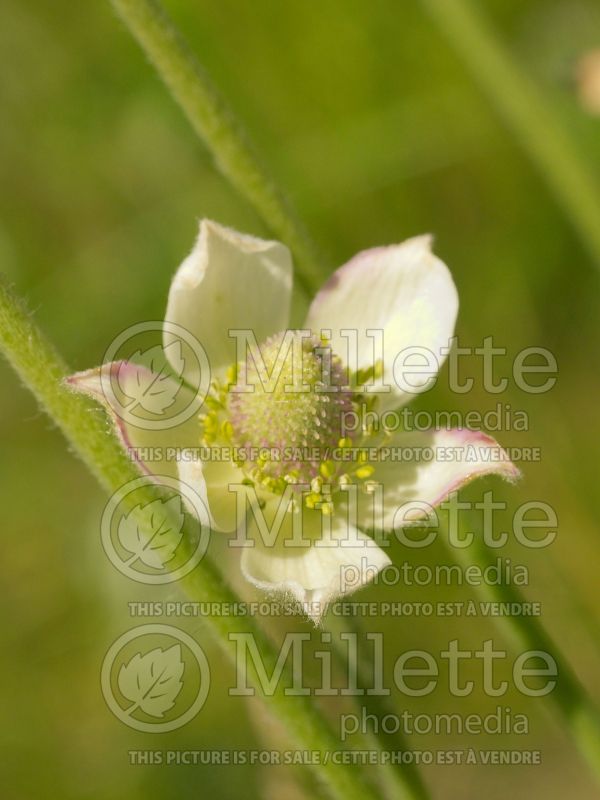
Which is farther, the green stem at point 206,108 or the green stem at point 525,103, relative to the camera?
the green stem at point 525,103

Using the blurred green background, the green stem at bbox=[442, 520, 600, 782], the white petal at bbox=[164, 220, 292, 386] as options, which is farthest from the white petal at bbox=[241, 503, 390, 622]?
the blurred green background

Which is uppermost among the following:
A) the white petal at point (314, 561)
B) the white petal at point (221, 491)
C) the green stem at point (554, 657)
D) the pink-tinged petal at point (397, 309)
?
the pink-tinged petal at point (397, 309)

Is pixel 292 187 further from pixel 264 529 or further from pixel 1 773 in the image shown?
pixel 1 773

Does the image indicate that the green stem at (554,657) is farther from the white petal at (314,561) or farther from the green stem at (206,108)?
the green stem at (206,108)

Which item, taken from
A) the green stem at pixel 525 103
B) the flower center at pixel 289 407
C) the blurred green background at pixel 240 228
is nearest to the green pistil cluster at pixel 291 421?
the flower center at pixel 289 407

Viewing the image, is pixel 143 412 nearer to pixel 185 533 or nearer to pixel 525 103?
pixel 185 533

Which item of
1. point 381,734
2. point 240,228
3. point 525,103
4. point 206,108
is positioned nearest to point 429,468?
point 381,734
